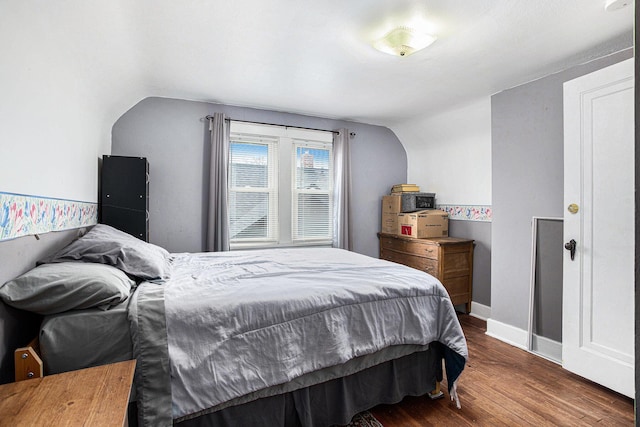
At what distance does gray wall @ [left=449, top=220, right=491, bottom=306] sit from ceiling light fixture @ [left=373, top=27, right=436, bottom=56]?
224 cm

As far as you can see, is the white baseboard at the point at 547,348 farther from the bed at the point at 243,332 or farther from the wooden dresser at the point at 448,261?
the bed at the point at 243,332

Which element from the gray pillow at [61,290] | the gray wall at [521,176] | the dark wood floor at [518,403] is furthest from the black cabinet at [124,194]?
the gray wall at [521,176]

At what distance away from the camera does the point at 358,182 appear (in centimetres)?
420

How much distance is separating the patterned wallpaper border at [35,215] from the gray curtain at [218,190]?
1184mm

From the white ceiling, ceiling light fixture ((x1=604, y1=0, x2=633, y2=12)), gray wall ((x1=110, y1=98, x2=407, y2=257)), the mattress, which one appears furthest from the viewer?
gray wall ((x1=110, y1=98, x2=407, y2=257))

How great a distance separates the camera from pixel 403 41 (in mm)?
1993

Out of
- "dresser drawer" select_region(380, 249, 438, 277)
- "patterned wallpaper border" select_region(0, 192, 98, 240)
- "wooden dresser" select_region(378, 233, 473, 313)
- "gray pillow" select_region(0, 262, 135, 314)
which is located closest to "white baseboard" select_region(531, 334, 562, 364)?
"wooden dresser" select_region(378, 233, 473, 313)

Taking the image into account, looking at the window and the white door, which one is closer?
the white door

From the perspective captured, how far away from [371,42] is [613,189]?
1850mm

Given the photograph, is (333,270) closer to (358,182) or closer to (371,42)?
(371,42)

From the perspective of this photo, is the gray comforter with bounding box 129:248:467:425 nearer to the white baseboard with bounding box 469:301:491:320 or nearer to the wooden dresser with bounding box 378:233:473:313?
the wooden dresser with bounding box 378:233:473:313

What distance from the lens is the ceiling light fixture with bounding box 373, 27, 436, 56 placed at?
195 cm

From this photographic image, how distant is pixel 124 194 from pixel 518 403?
337 cm

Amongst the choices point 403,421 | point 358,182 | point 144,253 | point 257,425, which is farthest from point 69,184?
point 358,182
